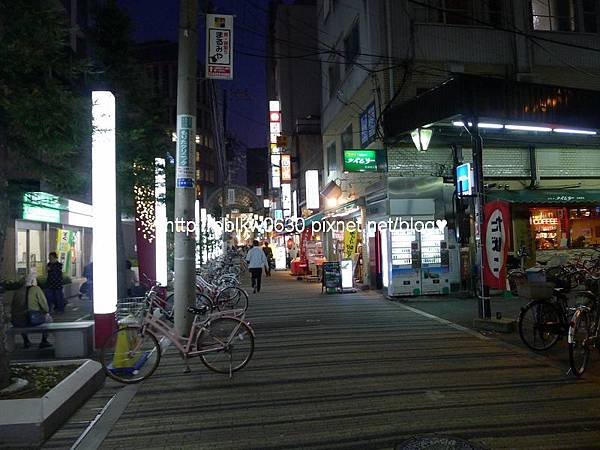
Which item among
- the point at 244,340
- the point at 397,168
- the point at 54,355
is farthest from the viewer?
the point at 397,168

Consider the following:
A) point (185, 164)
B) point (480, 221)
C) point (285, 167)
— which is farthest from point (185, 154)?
point (285, 167)

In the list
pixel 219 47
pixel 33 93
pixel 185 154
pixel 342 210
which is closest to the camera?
pixel 33 93

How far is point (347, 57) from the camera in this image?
20.6 m

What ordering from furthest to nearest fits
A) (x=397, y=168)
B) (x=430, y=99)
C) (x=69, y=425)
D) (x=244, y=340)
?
(x=397, y=168) < (x=430, y=99) < (x=244, y=340) < (x=69, y=425)

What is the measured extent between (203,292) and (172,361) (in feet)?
16.5

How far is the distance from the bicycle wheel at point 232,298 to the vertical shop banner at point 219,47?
19.3ft

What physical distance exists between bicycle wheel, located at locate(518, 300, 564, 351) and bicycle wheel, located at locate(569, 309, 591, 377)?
874 mm

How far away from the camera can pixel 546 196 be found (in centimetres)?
1606

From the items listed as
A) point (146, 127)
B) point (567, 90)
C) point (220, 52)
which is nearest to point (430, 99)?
point (567, 90)

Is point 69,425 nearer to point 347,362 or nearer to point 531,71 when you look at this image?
point 347,362

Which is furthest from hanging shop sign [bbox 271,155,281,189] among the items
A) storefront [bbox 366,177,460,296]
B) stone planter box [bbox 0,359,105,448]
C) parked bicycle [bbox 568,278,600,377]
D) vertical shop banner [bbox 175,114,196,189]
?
stone planter box [bbox 0,359,105,448]

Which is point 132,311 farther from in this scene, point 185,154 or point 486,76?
point 486,76

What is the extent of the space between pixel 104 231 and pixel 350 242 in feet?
43.9

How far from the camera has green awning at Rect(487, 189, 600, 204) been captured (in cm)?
1577
